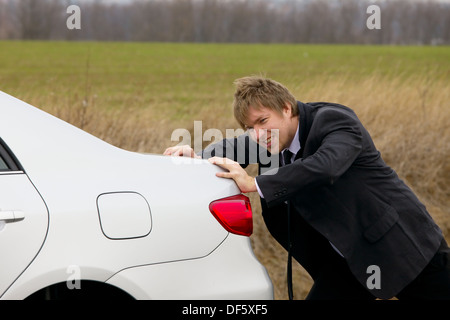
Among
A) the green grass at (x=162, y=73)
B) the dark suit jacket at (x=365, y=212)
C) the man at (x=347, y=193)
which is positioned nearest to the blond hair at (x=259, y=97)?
the man at (x=347, y=193)

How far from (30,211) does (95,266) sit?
0.29 m

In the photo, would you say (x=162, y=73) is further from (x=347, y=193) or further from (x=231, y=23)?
(x=231, y=23)

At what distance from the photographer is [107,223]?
2.21 metres

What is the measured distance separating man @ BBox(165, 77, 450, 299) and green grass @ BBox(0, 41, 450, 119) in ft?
2.44

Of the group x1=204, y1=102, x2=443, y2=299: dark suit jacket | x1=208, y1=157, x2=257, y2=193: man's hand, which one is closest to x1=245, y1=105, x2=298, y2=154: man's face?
x1=204, y1=102, x2=443, y2=299: dark suit jacket

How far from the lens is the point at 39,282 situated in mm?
2131

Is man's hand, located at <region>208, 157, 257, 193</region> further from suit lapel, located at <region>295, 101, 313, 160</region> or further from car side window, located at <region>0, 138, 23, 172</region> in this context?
car side window, located at <region>0, 138, 23, 172</region>

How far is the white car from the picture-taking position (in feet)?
6.97

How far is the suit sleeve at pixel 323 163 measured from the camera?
2.64m

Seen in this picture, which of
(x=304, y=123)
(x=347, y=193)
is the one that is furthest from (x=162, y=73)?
(x=347, y=193)

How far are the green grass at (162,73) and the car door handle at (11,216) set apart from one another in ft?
6.03

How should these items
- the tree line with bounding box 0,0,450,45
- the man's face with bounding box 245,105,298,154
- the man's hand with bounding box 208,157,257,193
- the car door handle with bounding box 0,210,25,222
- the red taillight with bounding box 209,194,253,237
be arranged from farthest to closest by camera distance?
the tree line with bounding box 0,0,450,45 → the man's face with bounding box 245,105,298,154 → the man's hand with bounding box 208,157,257,193 → the red taillight with bounding box 209,194,253,237 → the car door handle with bounding box 0,210,25,222
